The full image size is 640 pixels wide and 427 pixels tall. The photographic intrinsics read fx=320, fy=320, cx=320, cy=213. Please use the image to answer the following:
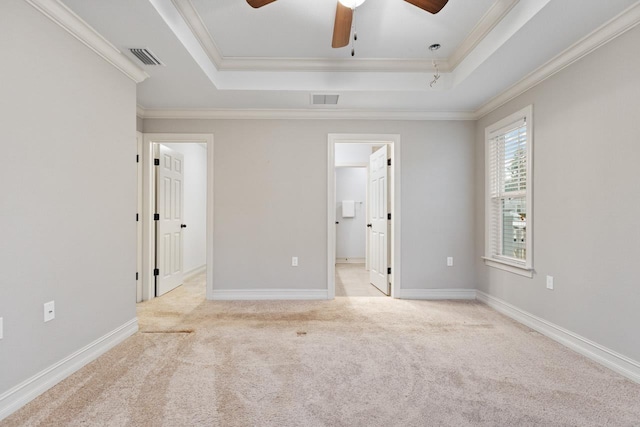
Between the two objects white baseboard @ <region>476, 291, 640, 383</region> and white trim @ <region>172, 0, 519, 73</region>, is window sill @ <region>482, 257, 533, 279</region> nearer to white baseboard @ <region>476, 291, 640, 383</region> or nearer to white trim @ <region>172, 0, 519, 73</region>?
white baseboard @ <region>476, 291, 640, 383</region>

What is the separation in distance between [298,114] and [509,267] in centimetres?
299

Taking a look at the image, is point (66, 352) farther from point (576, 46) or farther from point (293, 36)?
point (576, 46)

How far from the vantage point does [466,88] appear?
131 inches

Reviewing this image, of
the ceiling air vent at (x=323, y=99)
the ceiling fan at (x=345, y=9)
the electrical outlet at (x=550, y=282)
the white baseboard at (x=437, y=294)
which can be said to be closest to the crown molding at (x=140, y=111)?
the ceiling air vent at (x=323, y=99)

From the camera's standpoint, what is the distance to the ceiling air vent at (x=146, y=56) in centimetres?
258

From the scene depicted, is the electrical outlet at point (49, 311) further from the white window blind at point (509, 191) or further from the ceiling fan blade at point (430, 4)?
the white window blind at point (509, 191)

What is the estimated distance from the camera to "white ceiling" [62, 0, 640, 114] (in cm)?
222

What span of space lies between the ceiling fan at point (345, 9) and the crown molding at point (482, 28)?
737 mm

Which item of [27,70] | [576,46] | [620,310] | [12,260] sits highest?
[576,46]

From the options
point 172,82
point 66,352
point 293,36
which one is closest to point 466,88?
point 293,36

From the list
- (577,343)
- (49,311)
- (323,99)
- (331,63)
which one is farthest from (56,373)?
(577,343)

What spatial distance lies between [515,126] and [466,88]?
64cm

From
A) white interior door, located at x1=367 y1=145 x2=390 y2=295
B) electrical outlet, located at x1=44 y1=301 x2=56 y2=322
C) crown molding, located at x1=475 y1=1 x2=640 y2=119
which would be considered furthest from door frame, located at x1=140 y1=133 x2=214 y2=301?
crown molding, located at x1=475 y1=1 x2=640 y2=119

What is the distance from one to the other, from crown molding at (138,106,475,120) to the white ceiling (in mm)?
64
